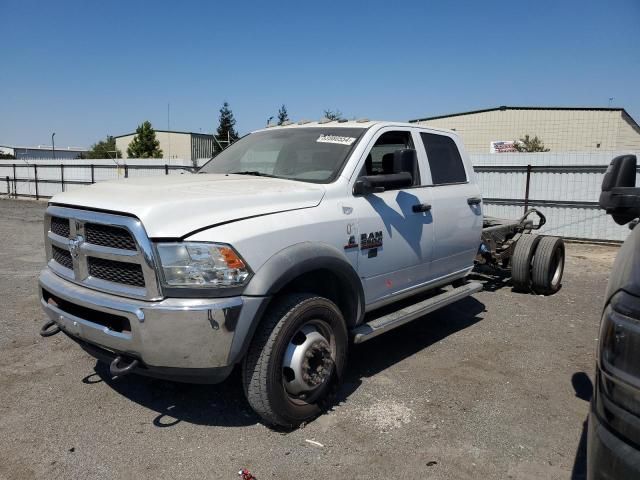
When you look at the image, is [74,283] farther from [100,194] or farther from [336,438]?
[336,438]

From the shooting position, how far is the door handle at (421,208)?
4.43 m

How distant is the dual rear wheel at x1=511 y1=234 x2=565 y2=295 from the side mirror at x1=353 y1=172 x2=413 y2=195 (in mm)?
3723

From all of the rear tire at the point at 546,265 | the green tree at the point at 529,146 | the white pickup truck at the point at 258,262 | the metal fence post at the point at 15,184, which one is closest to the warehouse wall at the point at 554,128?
the green tree at the point at 529,146

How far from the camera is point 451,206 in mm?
4992

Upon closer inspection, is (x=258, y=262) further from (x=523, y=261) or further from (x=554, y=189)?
(x=554, y=189)

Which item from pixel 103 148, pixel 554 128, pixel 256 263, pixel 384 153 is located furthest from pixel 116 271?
pixel 103 148

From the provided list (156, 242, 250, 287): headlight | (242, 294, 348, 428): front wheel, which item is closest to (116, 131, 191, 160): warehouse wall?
(242, 294, 348, 428): front wheel

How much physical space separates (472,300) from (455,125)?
3988cm

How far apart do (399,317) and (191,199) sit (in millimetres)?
2023

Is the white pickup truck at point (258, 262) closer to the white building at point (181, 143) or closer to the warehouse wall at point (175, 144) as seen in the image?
the white building at point (181, 143)

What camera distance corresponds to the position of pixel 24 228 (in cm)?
1373

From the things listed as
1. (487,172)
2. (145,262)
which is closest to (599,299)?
(145,262)

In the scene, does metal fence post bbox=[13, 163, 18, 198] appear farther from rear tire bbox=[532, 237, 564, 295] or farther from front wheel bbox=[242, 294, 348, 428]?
front wheel bbox=[242, 294, 348, 428]

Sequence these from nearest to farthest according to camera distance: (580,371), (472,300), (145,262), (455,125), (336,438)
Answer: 1. (145,262)
2. (336,438)
3. (580,371)
4. (472,300)
5. (455,125)
